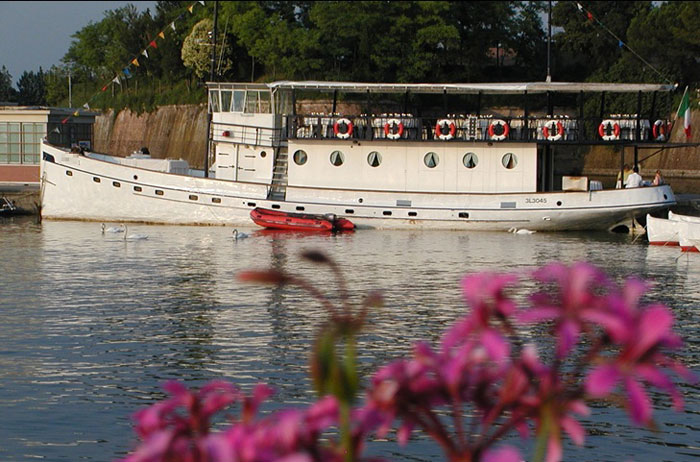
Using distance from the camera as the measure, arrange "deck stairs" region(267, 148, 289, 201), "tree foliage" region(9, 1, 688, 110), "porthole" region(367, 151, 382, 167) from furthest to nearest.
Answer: "tree foliage" region(9, 1, 688, 110)
"deck stairs" region(267, 148, 289, 201)
"porthole" region(367, 151, 382, 167)

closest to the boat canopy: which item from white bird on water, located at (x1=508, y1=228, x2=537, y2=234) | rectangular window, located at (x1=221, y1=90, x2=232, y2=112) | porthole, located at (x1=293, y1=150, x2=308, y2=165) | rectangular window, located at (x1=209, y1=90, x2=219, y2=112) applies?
rectangular window, located at (x1=221, y1=90, x2=232, y2=112)

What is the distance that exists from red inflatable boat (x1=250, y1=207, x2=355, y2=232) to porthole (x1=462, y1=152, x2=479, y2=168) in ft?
14.6

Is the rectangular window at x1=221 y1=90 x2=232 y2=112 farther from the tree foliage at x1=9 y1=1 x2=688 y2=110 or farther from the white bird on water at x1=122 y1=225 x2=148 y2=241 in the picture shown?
the tree foliage at x1=9 y1=1 x2=688 y2=110

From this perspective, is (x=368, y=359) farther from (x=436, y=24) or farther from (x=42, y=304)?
(x=436, y=24)

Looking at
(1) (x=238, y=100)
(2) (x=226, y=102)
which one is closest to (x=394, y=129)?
(1) (x=238, y=100)

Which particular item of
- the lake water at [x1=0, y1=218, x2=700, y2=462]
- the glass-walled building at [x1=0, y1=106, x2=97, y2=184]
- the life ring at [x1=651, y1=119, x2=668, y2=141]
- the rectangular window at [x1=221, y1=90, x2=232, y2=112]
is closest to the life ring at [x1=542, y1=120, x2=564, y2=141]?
the life ring at [x1=651, y1=119, x2=668, y2=141]

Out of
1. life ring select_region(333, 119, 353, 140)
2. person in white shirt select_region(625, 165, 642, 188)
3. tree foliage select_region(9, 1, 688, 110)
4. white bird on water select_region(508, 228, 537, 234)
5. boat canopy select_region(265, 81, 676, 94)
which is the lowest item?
white bird on water select_region(508, 228, 537, 234)

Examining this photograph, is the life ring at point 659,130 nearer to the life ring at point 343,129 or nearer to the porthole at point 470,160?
the porthole at point 470,160

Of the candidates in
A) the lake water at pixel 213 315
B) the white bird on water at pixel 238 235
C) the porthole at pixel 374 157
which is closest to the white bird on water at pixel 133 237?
the lake water at pixel 213 315

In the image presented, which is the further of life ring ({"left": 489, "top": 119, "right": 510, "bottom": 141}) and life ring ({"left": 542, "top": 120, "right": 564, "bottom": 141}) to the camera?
life ring ({"left": 542, "top": 120, "right": 564, "bottom": 141})

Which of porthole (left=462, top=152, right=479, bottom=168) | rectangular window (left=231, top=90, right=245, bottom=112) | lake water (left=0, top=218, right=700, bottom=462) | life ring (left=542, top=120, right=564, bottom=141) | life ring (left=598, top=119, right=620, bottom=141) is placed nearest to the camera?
lake water (left=0, top=218, right=700, bottom=462)

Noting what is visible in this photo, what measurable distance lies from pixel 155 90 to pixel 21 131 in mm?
39015

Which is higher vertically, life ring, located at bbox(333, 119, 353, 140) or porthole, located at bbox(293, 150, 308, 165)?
life ring, located at bbox(333, 119, 353, 140)

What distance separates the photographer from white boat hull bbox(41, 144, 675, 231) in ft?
119
